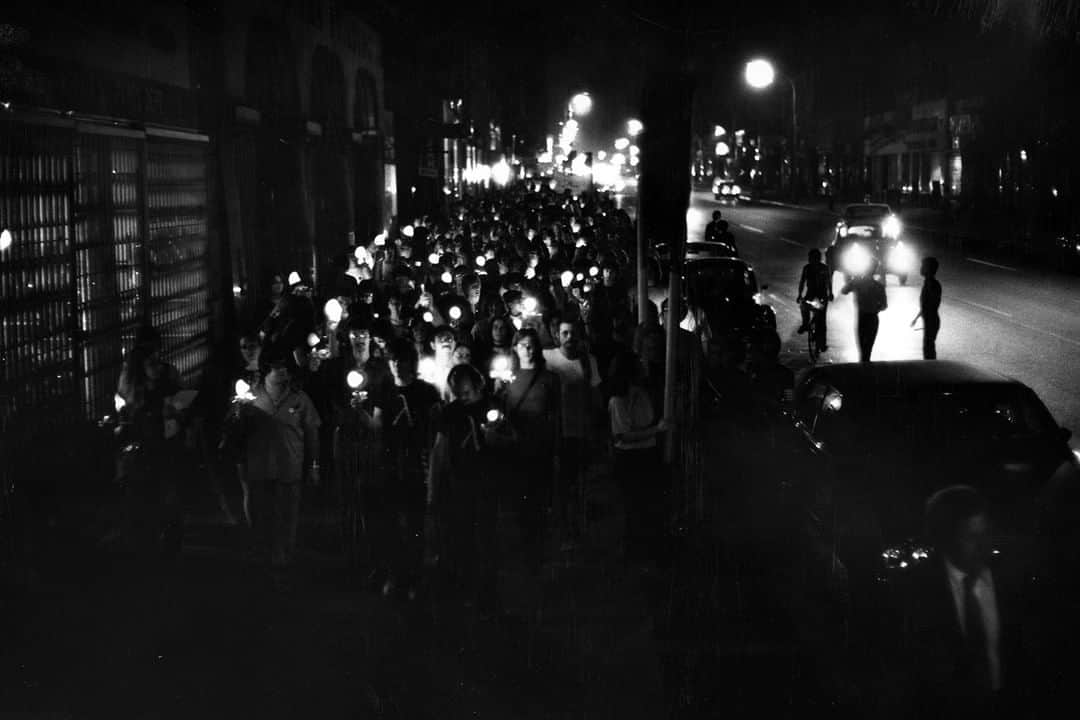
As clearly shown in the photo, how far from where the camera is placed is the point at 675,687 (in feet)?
23.7

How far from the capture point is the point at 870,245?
33500 mm

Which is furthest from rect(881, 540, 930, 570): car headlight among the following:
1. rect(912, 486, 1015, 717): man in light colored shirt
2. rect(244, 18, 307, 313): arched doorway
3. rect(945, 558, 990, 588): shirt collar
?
rect(244, 18, 307, 313): arched doorway

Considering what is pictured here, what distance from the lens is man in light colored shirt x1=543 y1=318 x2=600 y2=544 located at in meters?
10.0

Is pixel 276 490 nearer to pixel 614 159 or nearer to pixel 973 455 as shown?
pixel 973 455

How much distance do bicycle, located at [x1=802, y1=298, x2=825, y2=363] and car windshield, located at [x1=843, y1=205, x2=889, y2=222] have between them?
938 inches

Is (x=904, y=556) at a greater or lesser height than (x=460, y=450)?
lesser

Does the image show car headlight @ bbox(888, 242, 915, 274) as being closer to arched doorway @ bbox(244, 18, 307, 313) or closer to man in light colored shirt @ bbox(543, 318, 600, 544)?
arched doorway @ bbox(244, 18, 307, 313)

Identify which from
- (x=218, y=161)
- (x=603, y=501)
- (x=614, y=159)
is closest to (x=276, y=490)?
(x=603, y=501)

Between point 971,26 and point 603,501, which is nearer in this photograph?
point 603,501

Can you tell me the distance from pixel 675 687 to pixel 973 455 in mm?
2736

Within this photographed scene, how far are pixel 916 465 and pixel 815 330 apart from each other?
11.7 metres

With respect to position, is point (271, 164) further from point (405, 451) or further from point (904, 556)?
point (904, 556)

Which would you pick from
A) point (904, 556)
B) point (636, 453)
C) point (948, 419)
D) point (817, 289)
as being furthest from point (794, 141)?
point (904, 556)

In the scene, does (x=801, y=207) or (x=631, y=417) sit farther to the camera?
(x=801, y=207)
